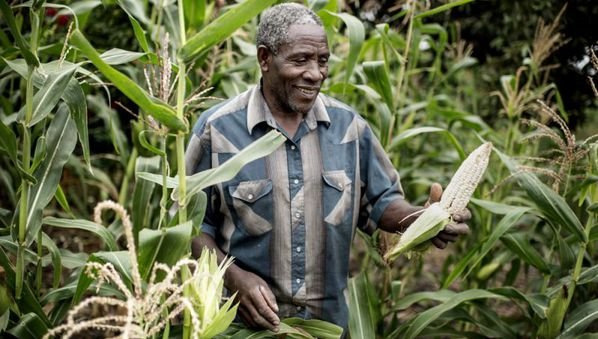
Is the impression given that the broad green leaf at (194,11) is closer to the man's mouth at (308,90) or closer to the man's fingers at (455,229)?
the man's mouth at (308,90)

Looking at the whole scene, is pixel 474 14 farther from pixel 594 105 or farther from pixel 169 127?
pixel 169 127

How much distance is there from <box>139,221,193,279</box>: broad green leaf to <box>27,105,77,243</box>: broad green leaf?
54 centimetres

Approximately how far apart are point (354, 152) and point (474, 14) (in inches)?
120

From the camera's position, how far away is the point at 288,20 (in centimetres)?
207

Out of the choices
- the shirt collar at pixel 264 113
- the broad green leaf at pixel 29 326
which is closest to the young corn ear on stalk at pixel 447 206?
the shirt collar at pixel 264 113

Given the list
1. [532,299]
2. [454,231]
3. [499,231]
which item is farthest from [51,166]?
[532,299]

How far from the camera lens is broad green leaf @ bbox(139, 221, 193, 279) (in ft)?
5.63

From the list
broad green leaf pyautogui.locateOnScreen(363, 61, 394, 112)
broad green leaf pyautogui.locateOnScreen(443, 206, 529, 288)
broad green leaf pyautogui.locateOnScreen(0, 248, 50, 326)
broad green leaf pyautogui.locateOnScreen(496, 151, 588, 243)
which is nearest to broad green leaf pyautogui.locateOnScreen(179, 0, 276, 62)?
broad green leaf pyautogui.locateOnScreen(0, 248, 50, 326)

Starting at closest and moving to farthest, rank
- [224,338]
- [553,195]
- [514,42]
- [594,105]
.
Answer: [224,338] → [553,195] → [594,105] → [514,42]

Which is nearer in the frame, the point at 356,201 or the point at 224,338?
the point at 224,338

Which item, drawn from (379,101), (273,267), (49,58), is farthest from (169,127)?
(49,58)

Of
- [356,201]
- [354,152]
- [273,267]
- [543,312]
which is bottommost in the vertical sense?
[543,312]

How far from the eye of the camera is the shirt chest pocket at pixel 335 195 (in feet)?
7.32

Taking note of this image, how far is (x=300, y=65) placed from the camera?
81.5 inches
